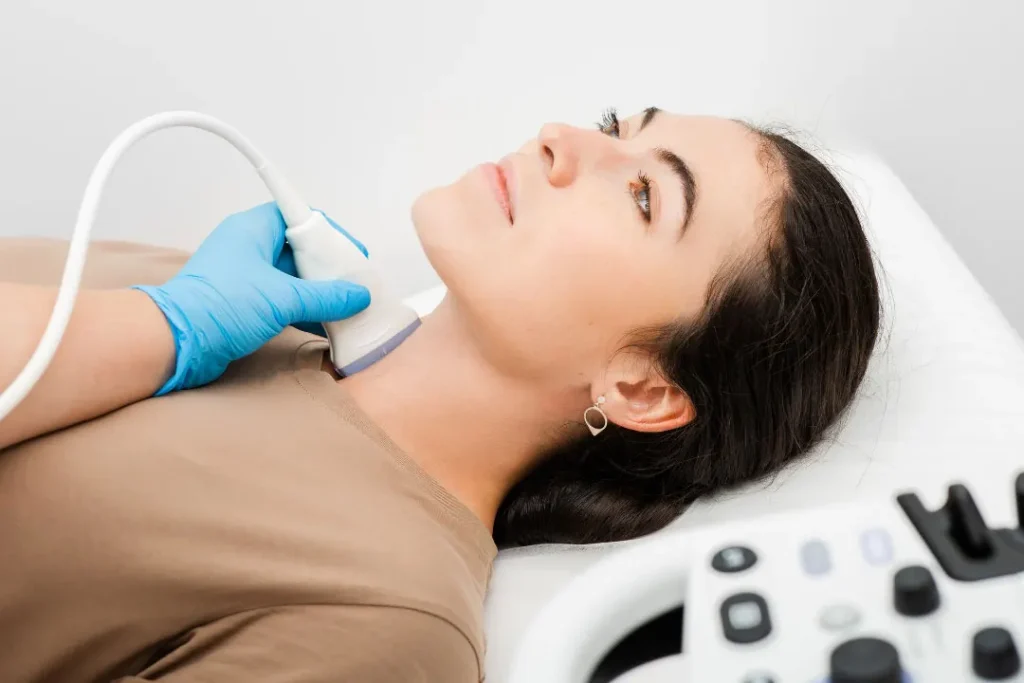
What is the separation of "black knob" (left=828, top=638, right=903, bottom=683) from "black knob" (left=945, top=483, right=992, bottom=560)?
90 millimetres

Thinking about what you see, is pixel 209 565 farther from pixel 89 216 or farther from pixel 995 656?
pixel 995 656

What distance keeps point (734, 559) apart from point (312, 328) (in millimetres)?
825

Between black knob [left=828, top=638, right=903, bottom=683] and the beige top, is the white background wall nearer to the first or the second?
the beige top

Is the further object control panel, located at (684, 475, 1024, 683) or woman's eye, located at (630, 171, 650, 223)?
woman's eye, located at (630, 171, 650, 223)

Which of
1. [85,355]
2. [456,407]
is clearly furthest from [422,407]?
[85,355]

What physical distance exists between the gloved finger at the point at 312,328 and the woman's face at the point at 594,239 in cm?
26

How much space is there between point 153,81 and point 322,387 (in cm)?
78

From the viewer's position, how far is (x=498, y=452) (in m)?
1.21

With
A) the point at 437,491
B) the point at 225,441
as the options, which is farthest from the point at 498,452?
the point at 225,441

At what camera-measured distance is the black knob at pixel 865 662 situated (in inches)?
19.9

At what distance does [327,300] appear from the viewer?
1163 mm

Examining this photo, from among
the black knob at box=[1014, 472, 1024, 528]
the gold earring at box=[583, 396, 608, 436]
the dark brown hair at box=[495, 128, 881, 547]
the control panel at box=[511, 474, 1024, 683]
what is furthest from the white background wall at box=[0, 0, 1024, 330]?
the black knob at box=[1014, 472, 1024, 528]

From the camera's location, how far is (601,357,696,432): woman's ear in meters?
1.13

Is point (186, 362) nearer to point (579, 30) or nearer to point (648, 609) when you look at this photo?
point (648, 609)
